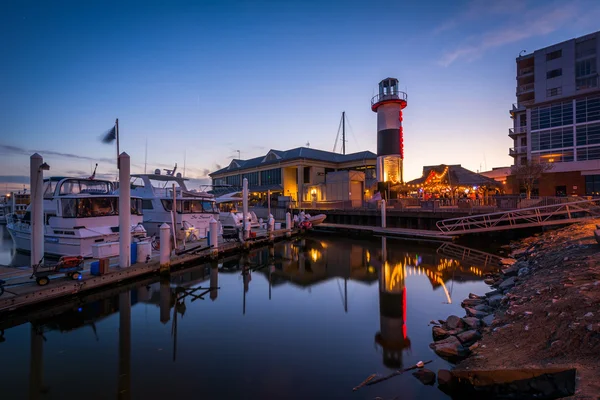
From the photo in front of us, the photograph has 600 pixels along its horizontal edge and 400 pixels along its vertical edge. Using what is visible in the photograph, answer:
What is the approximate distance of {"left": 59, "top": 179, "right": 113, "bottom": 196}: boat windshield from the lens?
635 inches

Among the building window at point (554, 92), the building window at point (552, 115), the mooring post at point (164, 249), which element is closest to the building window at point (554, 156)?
the building window at point (552, 115)

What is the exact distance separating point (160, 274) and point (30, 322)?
4.66m

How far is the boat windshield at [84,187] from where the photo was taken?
1612 cm

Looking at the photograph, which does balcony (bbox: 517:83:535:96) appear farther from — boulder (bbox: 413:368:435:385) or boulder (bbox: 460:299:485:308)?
boulder (bbox: 413:368:435:385)

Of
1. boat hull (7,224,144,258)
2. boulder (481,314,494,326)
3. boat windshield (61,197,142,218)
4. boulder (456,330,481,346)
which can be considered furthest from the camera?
boat windshield (61,197,142,218)

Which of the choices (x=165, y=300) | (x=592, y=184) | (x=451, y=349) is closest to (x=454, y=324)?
(x=451, y=349)

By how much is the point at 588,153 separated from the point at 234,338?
46.2 meters

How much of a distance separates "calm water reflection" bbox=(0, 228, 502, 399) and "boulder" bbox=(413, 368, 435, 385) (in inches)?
5.7

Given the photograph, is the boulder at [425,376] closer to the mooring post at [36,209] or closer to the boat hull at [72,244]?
the mooring post at [36,209]

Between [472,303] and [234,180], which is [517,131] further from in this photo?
[472,303]

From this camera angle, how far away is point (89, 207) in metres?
14.9

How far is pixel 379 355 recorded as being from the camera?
7051mm

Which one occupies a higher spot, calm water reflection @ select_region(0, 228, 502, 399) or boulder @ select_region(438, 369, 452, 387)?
boulder @ select_region(438, 369, 452, 387)

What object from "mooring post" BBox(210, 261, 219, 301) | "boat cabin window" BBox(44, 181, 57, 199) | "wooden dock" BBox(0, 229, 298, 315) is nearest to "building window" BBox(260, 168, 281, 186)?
"boat cabin window" BBox(44, 181, 57, 199)
